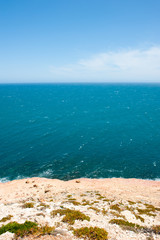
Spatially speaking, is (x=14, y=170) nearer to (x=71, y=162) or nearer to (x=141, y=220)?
(x=71, y=162)

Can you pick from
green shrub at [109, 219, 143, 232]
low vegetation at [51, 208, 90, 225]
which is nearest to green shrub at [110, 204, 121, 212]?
green shrub at [109, 219, 143, 232]

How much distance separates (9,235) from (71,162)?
39.9 metres

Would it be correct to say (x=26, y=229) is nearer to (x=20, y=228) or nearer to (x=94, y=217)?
(x=20, y=228)

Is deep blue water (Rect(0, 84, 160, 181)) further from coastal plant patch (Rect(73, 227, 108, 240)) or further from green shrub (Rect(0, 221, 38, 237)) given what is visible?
coastal plant patch (Rect(73, 227, 108, 240))

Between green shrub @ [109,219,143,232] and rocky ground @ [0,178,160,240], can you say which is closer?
rocky ground @ [0,178,160,240]

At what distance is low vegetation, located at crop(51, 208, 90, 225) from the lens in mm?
19653

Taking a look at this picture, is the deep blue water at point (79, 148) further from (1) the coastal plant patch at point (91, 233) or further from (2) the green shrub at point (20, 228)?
(1) the coastal plant patch at point (91, 233)

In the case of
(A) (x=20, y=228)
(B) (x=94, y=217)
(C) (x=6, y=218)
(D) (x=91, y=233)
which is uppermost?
(A) (x=20, y=228)

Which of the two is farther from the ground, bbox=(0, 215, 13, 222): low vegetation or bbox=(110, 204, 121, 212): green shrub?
bbox=(0, 215, 13, 222): low vegetation

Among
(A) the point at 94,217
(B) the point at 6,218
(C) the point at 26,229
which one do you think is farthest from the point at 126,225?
(B) the point at 6,218

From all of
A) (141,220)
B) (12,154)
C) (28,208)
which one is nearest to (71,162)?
(12,154)

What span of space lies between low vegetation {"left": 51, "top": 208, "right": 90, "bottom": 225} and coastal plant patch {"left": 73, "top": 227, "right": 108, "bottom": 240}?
6.47 ft

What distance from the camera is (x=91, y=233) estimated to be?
17.1 metres

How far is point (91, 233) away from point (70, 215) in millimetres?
4385
